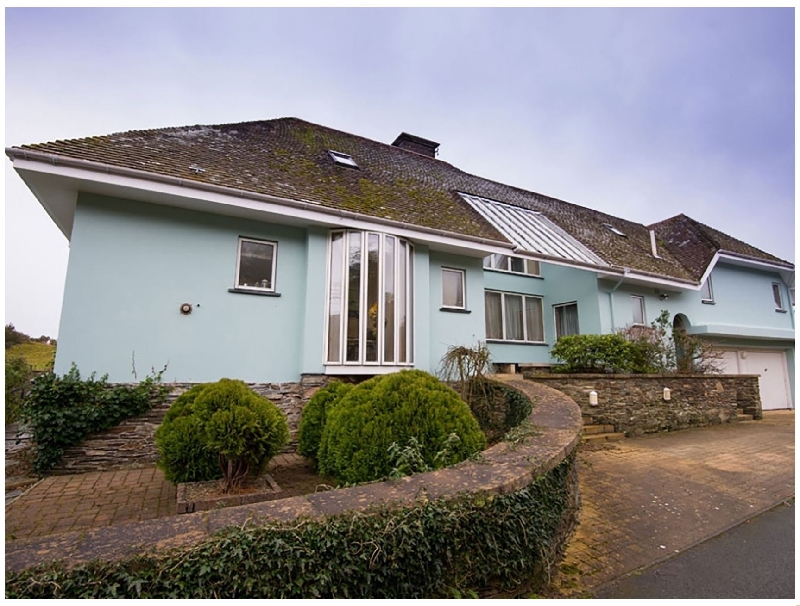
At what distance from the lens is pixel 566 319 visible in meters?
14.0

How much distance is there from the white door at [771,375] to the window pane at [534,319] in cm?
963

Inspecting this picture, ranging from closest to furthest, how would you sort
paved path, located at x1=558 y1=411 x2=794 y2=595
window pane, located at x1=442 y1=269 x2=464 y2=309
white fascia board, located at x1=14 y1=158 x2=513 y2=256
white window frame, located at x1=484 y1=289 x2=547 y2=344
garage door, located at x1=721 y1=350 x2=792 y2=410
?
paved path, located at x1=558 y1=411 x2=794 y2=595 → white fascia board, located at x1=14 y1=158 x2=513 y2=256 → window pane, located at x1=442 y1=269 x2=464 y2=309 → white window frame, located at x1=484 y1=289 x2=547 y2=344 → garage door, located at x1=721 y1=350 x2=792 y2=410

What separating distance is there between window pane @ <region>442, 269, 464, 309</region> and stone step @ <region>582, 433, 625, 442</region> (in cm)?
414

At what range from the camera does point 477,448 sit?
368 cm

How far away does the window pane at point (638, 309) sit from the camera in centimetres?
1349

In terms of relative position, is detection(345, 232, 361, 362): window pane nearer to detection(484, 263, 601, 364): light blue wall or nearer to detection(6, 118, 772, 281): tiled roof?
detection(6, 118, 772, 281): tiled roof

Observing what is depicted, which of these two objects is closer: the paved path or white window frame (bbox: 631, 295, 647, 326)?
the paved path

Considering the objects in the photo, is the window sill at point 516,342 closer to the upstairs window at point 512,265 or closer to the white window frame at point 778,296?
the upstairs window at point 512,265

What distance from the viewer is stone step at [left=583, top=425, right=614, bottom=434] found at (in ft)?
27.0

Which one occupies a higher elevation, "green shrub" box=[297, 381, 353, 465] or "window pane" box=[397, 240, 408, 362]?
"window pane" box=[397, 240, 408, 362]

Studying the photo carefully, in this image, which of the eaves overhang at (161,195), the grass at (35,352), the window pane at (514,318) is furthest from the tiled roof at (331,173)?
the grass at (35,352)

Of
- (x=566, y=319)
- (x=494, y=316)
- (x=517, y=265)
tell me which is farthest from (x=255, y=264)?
(x=566, y=319)

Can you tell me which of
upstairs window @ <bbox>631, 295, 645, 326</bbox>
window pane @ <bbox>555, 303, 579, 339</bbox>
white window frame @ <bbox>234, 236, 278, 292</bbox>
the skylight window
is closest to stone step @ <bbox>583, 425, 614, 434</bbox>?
window pane @ <bbox>555, 303, 579, 339</bbox>

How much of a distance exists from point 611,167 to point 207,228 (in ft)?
48.8
